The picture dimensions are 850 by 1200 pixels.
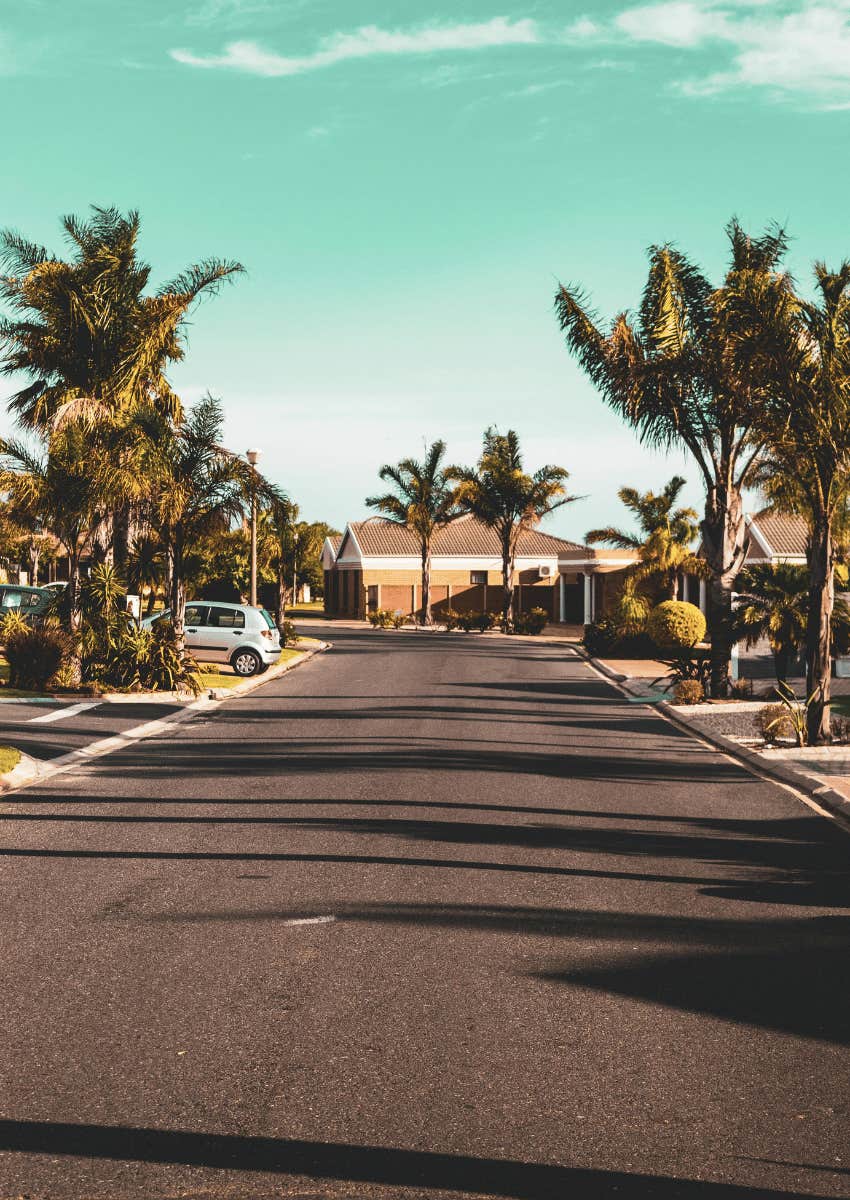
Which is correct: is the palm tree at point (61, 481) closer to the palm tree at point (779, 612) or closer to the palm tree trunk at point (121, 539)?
the palm tree trunk at point (121, 539)

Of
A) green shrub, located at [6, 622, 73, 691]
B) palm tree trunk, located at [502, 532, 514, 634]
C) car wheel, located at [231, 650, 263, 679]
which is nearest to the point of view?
green shrub, located at [6, 622, 73, 691]

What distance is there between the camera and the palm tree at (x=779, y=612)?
75.0 ft

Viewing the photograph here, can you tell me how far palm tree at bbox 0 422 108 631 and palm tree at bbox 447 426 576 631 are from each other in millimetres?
35106

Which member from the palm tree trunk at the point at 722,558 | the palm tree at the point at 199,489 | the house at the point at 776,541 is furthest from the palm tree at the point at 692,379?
the house at the point at 776,541

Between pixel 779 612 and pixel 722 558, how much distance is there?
151 cm

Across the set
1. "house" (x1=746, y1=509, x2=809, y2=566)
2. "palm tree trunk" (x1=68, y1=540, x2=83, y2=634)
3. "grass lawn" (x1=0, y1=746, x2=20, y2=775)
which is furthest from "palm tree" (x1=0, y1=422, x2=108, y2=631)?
Answer: "house" (x1=746, y1=509, x2=809, y2=566)

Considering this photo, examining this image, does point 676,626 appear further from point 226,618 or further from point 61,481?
point 61,481

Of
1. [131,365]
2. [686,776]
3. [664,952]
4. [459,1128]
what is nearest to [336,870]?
[664,952]

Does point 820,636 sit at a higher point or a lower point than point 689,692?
higher

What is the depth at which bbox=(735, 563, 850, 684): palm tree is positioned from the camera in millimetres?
22875

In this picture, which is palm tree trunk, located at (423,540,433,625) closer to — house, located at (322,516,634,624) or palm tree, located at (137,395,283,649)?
house, located at (322,516,634,624)

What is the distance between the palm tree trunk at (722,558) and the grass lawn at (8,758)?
1385cm

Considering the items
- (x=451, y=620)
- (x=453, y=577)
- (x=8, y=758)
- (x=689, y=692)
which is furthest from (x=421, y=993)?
(x=453, y=577)

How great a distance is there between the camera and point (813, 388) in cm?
1617
